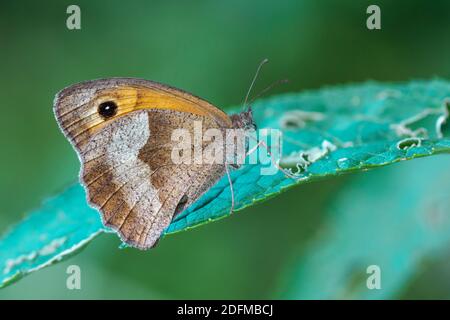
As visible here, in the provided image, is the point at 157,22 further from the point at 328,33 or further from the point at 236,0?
the point at 328,33

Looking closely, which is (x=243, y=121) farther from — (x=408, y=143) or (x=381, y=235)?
(x=381, y=235)

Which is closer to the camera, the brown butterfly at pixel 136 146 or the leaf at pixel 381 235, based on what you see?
the brown butterfly at pixel 136 146

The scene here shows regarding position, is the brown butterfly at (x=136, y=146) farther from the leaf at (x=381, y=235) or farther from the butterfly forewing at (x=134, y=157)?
the leaf at (x=381, y=235)

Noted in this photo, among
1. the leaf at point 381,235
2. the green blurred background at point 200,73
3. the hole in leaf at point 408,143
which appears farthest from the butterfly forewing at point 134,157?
the green blurred background at point 200,73

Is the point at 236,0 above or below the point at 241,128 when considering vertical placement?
above

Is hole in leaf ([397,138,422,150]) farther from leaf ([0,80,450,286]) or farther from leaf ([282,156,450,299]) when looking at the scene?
leaf ([282,156,450,299])

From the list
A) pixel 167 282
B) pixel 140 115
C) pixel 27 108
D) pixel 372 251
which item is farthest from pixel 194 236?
pixel 27 108

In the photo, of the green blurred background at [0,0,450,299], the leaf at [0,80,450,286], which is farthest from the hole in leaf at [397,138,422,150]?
the green blurred background at [0,0,450,299]
